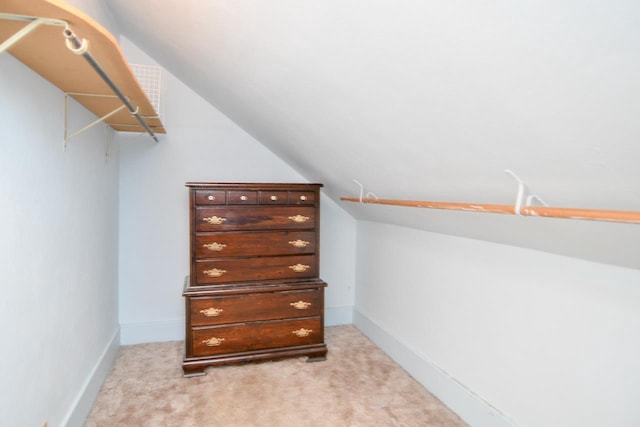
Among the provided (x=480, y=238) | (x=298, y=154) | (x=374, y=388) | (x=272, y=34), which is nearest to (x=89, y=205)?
(x=298, y=154)

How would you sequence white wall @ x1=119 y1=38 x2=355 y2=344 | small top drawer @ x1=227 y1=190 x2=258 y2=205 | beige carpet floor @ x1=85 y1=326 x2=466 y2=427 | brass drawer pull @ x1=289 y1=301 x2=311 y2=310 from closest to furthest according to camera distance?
1. beige carpet floor @ x1=85 y1=326 x2=466 y2=427
2. small top drawer @ x1=227 y1=190 x2=258 y2=205
3. brass drawer pull @ x1=289 y1=301 x2=311 y2=310
4. white wall @ x1=119 y1=38 x2=355 y2=344

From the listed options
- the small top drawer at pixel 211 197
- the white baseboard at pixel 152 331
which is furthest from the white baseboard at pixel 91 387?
the small top drawer at pixel 211 197

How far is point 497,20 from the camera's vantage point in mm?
740

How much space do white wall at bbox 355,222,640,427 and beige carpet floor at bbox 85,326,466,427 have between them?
0.21 m

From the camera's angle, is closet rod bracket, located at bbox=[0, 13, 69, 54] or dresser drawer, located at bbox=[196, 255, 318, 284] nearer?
closet rod bracket, located at bbox=[0, 13, 69, 54]

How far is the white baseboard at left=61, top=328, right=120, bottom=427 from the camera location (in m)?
1.82

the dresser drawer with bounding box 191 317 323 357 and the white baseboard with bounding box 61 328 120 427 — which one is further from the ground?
Answer: the dresser drawer with bounding box 191 317 323 357

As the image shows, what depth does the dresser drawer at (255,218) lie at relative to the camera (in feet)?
8.36

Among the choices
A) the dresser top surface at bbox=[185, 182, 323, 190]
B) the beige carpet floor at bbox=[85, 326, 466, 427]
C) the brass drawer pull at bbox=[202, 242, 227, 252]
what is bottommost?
the beige carpet floor at bbox=[85, 326, 466, 427]

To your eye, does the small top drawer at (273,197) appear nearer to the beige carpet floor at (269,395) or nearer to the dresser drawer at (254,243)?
the dresser drawer at (254,243)

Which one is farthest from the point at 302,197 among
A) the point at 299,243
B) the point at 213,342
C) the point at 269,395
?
the point at 269,395

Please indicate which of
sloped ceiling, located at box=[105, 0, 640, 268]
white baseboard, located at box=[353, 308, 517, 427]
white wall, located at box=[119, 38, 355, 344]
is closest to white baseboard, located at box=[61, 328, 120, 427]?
white wall, located at box=[119, 38, 355, 344]

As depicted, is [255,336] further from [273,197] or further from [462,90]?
[462,90]

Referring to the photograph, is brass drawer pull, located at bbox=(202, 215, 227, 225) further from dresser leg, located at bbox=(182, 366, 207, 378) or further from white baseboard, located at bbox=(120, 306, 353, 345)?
white baseboard, located at bbox=(120, 306, 353, 345)
